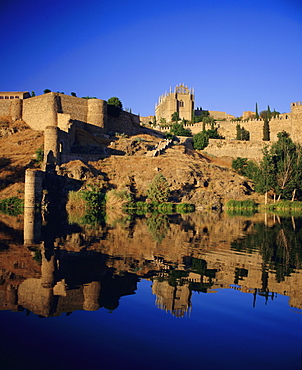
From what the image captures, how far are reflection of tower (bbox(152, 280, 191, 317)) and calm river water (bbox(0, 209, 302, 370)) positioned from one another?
0.07 feet

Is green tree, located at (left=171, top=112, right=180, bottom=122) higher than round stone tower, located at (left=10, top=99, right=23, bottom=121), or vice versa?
green tree, located at (left=171, top=112, right=180, bottom=122)

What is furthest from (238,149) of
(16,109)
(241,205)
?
(16,109)

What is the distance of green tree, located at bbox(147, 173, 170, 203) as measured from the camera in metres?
35.3

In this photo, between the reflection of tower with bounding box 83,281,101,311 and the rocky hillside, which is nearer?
the reflection of tower with bounding box 83,281,101,311

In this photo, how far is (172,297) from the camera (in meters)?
6.96

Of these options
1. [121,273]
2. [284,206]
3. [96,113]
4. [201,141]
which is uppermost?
[96,113]

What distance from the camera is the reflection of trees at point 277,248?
971cm

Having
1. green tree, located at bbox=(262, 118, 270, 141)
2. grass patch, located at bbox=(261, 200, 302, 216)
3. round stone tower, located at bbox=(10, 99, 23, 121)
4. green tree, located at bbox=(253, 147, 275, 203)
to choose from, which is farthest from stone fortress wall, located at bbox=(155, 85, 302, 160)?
round stone tower, located at bbox=(10, 99, 23, 121)

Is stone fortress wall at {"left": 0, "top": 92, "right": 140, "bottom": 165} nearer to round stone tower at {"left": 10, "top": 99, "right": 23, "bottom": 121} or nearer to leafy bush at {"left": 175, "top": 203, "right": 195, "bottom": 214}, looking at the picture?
round stone tower at {"left": 10, "top": 99, "right": 23, "bottom": 121}

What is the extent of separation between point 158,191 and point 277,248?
74.0 feet

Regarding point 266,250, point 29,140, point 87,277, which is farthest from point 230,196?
point 87,277

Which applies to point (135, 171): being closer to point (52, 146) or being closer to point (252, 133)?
point (52, 146)

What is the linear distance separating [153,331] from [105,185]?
31366 mm

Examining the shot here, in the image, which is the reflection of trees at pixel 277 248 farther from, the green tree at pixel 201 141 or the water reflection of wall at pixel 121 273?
the green tree at pixel 201 141
